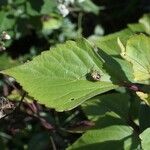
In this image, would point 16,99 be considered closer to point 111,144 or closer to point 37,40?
point 111,144

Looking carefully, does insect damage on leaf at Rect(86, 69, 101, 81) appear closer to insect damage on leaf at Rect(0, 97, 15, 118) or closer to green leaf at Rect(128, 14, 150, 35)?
insect damage on leaf at Rect(0, 97, 15, 118)

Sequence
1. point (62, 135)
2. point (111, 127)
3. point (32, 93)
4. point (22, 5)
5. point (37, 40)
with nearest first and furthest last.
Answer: point (32, 93) → point (111, 127) → point (62, 135) → point (22, 5) → point (37, 40)

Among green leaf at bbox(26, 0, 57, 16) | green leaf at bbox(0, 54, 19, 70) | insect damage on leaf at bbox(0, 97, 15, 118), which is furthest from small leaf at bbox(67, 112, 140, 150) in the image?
green leaf at bbox(26, 0, 57, 16)

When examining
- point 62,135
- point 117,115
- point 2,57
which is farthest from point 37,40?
point 117,115

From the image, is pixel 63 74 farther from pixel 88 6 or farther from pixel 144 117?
pixel 88 6

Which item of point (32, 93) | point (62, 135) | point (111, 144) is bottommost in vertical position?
point (62, 135)

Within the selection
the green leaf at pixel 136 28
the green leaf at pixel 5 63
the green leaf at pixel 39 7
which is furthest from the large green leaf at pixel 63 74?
the green leaf at pixel 39 7

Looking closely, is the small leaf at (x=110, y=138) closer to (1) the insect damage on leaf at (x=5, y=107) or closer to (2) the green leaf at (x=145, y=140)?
(2) the green leaf at (x=145, y=140)

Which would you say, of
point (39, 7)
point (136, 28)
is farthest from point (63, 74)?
point (39, 7)
